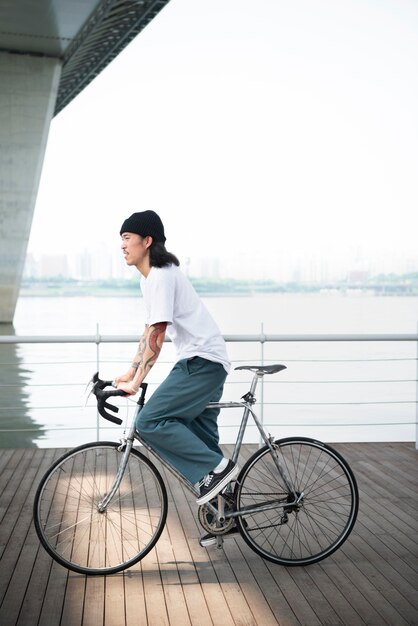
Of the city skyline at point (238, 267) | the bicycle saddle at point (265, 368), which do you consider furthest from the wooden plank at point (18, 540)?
the city skyline at point (238, 267)

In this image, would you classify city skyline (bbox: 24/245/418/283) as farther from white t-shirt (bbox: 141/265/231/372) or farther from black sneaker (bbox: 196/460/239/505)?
black sneaker (bbox: 196/460/239/505)

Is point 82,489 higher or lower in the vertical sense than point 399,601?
higher

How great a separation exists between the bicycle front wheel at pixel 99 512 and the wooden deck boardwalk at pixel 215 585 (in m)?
0.09

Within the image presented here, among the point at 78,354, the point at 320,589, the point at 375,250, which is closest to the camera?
the point at 320,589

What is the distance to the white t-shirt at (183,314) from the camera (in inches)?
133

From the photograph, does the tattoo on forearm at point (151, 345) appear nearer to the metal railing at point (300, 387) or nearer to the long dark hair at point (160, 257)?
the long dark hair at point (160, 257)

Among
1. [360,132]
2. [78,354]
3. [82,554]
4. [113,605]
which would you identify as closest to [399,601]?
[113,605]

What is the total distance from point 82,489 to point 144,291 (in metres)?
0.90

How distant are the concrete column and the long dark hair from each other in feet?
68.3

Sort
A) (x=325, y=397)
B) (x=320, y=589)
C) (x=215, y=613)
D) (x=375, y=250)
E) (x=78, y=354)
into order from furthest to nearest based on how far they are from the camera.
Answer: (x=375, y=250) < (x=78, y=354) < (x=325, y=397) < (x=320, y=589) < (x=215, y=613)

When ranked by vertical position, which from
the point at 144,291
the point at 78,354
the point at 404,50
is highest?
the point at 404,50

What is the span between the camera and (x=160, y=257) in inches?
134

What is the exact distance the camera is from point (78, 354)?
1752cm

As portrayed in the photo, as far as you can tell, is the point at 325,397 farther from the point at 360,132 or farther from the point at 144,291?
the point at 360,132
